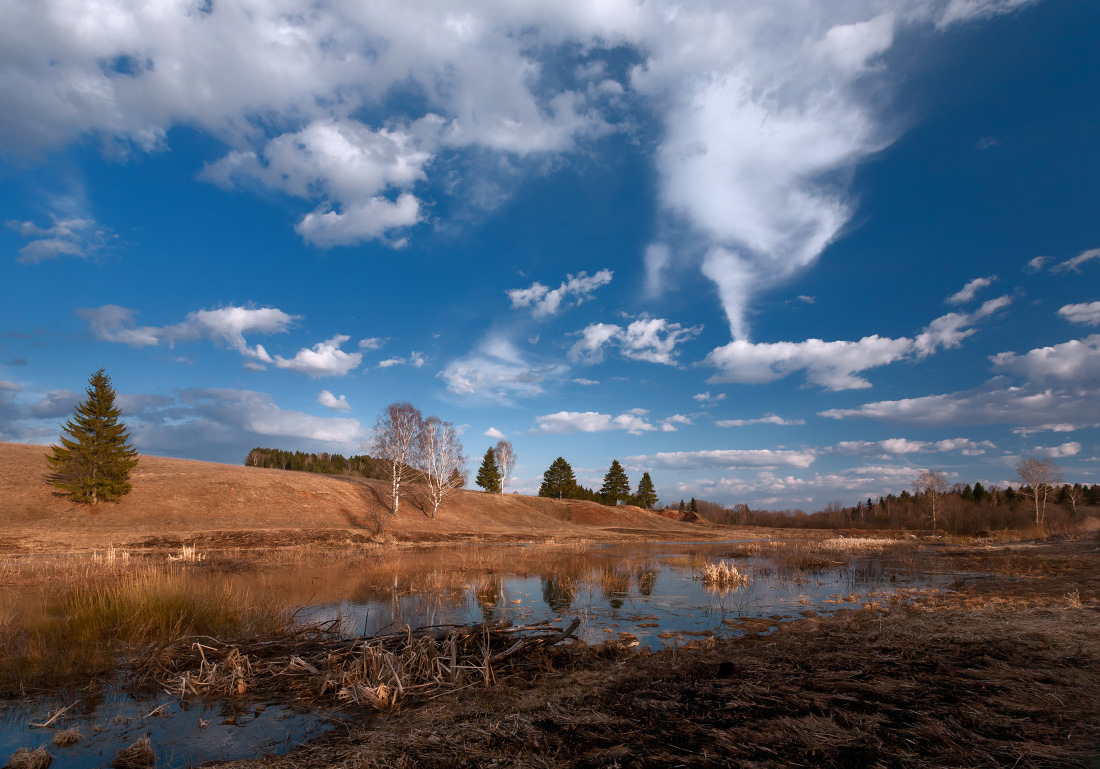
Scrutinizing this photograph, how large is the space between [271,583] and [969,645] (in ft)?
59.9

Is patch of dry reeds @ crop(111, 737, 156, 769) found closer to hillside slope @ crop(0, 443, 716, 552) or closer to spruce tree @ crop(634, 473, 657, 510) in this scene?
hillside slope @ crop(0, 443, 716, 552)

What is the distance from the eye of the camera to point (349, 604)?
13.8 meters

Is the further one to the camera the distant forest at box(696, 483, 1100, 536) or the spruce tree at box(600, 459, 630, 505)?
the spruce tree at box(600, 459, 630, 505)

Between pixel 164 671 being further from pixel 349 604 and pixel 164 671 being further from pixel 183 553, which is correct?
pixel 183 553

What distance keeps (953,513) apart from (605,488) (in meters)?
50.7

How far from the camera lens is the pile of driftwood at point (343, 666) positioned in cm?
644

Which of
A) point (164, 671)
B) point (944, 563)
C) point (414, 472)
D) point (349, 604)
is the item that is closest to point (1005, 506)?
point (944, 563)

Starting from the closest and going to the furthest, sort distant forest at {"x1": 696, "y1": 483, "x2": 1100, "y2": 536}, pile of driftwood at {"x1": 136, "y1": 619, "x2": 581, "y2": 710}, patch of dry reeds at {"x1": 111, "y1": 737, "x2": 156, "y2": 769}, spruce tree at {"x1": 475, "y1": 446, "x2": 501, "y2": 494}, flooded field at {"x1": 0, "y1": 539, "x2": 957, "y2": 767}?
patch of dry reeds at {"x1": 111, "y1": 737, "x2": 156, "y2": 769} < flooded field at {"x1": 0, "y1": 539, "x2": 957, "y2": 767} < pile of driftwood at {"x1": 136, "y1": 619, "x2": 581, "y2": 710} < distant forest at {"x1": 696, "y1": 483, "x2": 1100, "y2": 536} < spruce tree at {"x1": 475, "y1": 446, "x2": 501, "y2": 494}

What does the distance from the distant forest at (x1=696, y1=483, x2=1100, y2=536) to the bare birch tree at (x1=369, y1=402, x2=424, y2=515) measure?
60641 mm

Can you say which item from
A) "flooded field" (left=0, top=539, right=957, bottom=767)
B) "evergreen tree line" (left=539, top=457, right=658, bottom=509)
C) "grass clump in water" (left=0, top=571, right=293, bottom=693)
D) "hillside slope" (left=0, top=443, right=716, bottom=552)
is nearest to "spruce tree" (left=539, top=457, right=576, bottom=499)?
"evergreen tree line" (left=539, top=457, right=658, bottom=509)

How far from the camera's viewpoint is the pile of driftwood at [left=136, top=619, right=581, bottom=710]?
6.44 metres

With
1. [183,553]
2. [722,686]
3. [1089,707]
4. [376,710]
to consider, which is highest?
[1089,707]

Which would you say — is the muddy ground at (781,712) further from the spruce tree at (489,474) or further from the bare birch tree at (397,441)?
the spruce tree at (489,474)

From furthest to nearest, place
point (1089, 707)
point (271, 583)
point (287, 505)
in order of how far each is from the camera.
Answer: point (287, 505), point (271, 583), point (1089, 707)
